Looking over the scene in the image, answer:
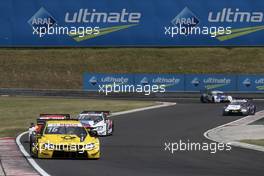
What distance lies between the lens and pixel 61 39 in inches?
2972

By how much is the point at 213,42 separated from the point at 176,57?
4996 millimetres

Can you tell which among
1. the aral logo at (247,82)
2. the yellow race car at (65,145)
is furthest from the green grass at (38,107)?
the yellow race car at (65,145)

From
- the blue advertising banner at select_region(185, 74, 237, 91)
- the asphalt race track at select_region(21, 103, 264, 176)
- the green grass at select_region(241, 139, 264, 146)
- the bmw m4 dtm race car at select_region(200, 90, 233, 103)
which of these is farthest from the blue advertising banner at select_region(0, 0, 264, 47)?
the green grass at select_region(241, 139, 264, 146)

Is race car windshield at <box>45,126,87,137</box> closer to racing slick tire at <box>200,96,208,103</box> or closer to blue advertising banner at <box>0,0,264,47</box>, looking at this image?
racing slick tire at <box>200,96,208,103</box>

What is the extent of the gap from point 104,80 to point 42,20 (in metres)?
10.5

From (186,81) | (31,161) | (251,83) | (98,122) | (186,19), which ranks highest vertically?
(186,19)

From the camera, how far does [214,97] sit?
209 ft

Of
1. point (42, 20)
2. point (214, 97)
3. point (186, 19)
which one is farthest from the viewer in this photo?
point (42, 20)

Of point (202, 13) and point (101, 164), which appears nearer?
point (101, 164)

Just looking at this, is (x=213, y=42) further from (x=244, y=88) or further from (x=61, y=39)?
(x=61, y=39)

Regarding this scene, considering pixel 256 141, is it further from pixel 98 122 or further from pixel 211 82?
pixel 211 82

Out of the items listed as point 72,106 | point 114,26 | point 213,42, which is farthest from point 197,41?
point 72,106

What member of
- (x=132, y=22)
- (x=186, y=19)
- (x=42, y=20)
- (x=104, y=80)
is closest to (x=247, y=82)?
(x=186, y=19)

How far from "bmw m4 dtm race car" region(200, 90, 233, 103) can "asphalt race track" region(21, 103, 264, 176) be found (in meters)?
24.2
